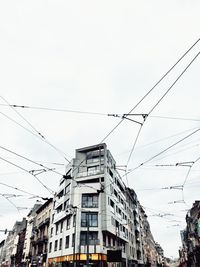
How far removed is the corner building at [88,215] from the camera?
36.3 metres

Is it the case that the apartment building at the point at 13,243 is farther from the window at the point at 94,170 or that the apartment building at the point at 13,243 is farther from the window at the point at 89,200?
the window at the point at 89,200

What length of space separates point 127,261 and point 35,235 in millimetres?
22142

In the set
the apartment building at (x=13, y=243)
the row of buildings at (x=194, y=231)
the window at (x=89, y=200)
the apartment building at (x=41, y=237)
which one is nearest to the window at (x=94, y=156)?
the window at (x=89, y=200)

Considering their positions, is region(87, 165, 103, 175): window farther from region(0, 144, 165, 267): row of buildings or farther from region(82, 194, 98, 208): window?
region(82, 194, 98, 208): window

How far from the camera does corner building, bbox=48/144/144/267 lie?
36312mm

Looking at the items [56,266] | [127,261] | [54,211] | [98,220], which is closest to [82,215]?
[98,220]

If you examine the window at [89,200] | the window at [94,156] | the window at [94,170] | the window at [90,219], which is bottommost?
the window at [90,219]

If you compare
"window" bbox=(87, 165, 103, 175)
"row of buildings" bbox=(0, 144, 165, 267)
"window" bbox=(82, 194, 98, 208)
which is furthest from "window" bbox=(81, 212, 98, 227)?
"window" bbox=(87, 165, 103, 175)

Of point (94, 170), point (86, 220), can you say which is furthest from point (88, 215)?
point (94, 170)

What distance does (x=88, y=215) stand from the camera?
35312 millimetres

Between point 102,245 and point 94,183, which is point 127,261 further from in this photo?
point 94,183

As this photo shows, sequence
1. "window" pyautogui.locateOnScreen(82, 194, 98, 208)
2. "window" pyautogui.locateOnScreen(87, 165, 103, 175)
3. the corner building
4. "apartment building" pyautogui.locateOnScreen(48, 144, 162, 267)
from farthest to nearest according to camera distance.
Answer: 1. "window" pyautogui.locateOnScreen(87, 165, 103, 175)
2. "window" pyautogui.locateOnScreen(82, 194, 98, 208)
3. the corner building
4. "apartment building" pyautogui.locateOnScreen(48, 144, 162, 267)

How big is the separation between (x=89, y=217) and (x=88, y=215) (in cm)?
385

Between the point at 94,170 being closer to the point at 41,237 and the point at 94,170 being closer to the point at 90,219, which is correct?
the point at 90,219
